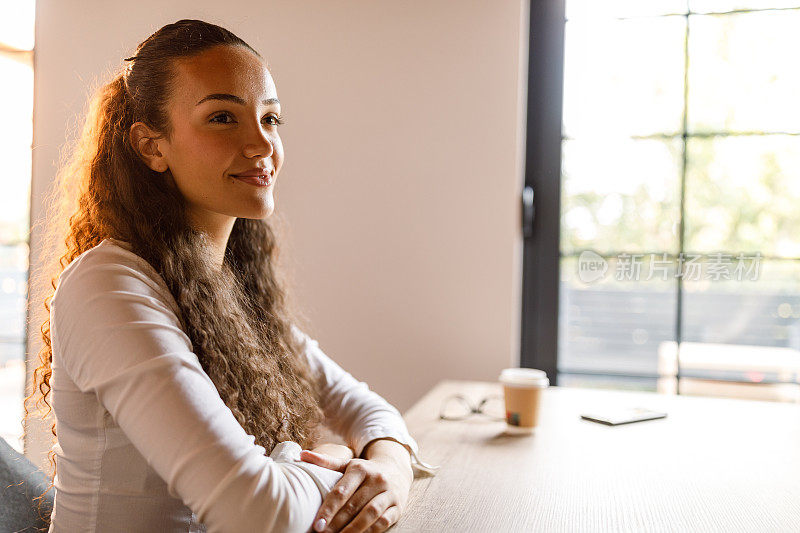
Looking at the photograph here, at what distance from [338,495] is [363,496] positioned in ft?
0.13

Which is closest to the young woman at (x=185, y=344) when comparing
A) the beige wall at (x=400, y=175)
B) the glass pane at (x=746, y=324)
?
the beige wall at (x=400, y=175)

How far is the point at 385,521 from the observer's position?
94cm

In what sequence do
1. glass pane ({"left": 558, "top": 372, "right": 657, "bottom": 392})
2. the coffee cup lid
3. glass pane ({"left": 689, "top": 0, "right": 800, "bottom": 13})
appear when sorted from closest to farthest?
the coffee cup lid < glass pane ({"left": 689, "top": 0, "right": 800, "bottom": 13}) < glass pane ({"left": 558, "top": 372, "right": 657, "bottom": 392})

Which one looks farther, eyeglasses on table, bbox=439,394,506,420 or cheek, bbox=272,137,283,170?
eyeglasses on table, bbox=439,394,506,420

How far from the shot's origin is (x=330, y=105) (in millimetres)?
2260

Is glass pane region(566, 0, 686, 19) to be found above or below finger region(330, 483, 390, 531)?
above

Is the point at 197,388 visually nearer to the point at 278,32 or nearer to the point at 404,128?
the point at 404,128

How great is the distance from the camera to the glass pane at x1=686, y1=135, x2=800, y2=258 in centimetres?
210

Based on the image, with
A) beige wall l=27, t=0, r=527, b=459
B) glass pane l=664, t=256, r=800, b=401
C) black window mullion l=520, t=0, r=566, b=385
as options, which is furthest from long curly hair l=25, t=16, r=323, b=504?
glass pane l=664, t=256, r=800, b=401

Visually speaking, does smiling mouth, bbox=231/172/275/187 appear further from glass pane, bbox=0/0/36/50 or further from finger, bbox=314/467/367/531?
glass pane, bbox=0/0/36/50

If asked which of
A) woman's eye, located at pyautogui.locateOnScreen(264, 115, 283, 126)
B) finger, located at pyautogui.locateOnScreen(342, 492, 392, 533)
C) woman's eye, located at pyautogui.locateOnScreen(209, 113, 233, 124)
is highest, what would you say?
woman's eye, located at pyautogui.locateOnScreen(264, 115, 283, 126)

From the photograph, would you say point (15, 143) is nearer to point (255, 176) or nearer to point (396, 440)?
point (255, 176)

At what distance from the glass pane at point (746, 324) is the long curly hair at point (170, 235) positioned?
1382 mm

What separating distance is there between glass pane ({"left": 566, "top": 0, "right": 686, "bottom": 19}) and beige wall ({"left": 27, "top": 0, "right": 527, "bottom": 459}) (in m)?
0.19
